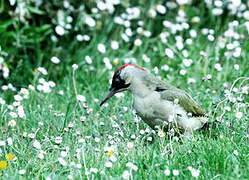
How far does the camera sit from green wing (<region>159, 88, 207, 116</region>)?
4.90 m

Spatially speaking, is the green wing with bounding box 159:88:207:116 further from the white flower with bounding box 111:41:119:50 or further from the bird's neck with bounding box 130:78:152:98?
the white flower with bounding box 111:41:119:50

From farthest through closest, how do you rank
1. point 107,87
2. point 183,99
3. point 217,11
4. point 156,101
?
point 217,11 → point 107,87 → point 183,99 → point 156,101

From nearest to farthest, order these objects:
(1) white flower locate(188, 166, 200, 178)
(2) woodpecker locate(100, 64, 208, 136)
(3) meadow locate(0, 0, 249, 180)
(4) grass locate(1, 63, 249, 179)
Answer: (1) white flower locate(188, 166, 200, 178) < (4) grass locate(1, 63, 249, 179) < (3) meadow locate(0, 0, 249, 180) < (2) woodpecker locate(100, 64, 208, 136)

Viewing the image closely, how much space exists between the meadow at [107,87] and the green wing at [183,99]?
0.77 ft

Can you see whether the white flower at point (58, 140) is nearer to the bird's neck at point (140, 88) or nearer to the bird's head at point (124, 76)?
the bird's head at point (124, 76)

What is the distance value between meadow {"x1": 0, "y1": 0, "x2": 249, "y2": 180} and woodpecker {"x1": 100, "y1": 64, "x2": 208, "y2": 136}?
0.51 ft

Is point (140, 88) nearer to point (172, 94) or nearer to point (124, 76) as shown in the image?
point (124, 76)

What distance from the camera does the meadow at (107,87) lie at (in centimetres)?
418

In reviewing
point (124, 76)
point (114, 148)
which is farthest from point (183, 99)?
point (114, 148)

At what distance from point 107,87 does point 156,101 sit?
160 cm

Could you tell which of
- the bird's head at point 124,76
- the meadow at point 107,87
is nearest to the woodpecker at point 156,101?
the bird's head at point 124,76

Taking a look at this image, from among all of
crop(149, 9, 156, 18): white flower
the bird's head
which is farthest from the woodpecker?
crop(149, 9, 156, 18): white flower

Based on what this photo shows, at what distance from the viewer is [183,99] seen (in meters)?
5.01

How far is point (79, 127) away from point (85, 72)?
1.99 metres
